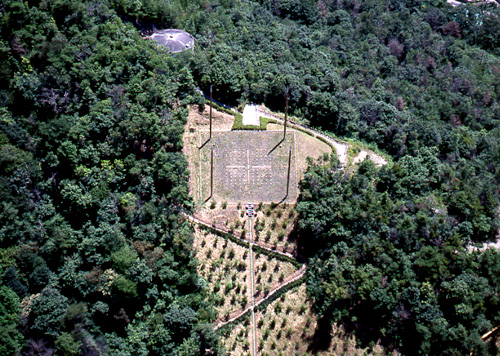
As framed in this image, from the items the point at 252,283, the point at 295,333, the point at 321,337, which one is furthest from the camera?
the point at 252,283

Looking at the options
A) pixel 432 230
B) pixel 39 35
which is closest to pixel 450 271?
pixel 432 230

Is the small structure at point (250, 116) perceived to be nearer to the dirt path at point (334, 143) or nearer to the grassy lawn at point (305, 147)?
the dirt path at point (334, 143)

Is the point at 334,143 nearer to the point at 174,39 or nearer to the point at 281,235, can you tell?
the point at 281,235

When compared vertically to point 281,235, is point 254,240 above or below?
below

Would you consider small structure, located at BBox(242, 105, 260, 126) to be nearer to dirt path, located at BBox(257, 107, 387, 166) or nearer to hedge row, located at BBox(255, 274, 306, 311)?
dirt path, located at BBox(257, 107, 387, 166)

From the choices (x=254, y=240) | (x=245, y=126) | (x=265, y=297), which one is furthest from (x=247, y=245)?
(x=245, y=126)

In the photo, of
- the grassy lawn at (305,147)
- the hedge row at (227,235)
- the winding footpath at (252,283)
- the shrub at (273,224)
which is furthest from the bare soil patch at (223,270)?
the grassy lawn at (305,147)
